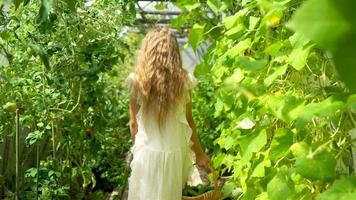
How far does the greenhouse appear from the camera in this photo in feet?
2.63

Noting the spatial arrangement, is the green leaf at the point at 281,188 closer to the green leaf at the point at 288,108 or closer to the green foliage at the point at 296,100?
the green foliage at the point at 296,100

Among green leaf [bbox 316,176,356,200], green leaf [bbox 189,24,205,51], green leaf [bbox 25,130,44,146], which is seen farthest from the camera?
green leaf [bbox 25,130,44,146]

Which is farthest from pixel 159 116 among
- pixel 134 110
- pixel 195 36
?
pixel 195 36

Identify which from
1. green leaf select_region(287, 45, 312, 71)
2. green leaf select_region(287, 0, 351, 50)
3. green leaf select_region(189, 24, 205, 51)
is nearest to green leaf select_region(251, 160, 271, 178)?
green leaf select_region(287, 45, 312, 71)

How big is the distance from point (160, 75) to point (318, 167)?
5.75 feet

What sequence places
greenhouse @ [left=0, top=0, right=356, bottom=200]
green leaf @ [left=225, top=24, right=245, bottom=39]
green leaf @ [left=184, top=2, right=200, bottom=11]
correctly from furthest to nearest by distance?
1. green leaf @ [left=184, top=2, right=200, bottom=11]
2. green leaf @ [left=225, top=24, right=245, bottom=39]
3. greenhouse @ [left=0, top=0, right=356, bottom=200]

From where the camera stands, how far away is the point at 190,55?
9.74m

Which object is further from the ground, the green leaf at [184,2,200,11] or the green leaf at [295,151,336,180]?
the green leaf at [184,2,200,11]

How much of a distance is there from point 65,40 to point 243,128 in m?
1.80

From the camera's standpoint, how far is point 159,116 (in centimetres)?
250

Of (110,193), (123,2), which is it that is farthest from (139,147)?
(110,193)

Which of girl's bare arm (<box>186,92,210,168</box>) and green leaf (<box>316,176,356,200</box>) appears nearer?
green leaf (<box>316,176,356,200</box>)

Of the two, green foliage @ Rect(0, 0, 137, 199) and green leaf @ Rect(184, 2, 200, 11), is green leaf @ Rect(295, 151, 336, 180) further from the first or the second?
green foliage @ Rect(0, 0, 137, 199)

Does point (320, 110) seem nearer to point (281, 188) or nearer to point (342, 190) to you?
A: point (342, 190)
